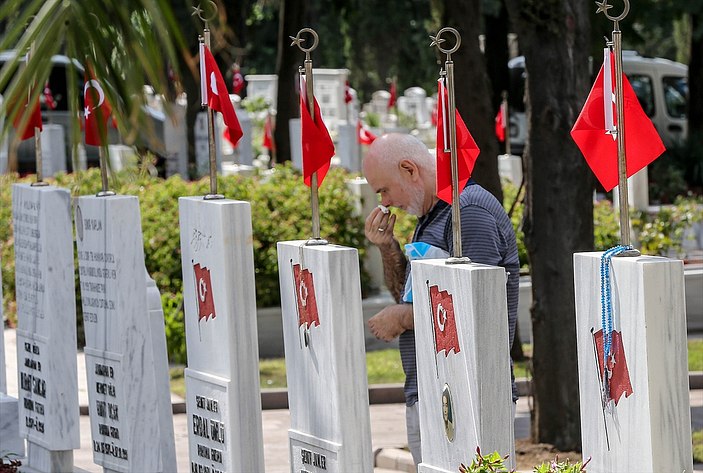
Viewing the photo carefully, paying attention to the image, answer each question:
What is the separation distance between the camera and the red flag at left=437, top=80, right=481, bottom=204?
4957 millimetres

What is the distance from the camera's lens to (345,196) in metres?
14.2

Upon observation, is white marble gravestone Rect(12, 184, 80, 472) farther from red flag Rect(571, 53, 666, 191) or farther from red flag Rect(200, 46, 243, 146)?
red flag Rect(571, 53, 666, 191)

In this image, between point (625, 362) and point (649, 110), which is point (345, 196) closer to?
point (625, 362)

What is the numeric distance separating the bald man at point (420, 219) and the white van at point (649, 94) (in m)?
20.7

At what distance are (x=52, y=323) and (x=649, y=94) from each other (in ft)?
68.5

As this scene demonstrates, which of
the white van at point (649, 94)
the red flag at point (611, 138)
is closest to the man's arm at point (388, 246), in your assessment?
the red flag at point (611, 138)

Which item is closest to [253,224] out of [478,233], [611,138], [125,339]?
[125,339]

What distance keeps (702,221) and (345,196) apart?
3.75m

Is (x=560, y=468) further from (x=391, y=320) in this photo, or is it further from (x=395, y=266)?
(x=395, y=266)

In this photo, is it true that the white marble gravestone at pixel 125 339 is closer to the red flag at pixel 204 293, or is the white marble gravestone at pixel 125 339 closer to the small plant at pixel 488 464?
Answer: the red flag at pixel 204 293

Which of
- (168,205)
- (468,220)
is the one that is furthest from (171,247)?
(468,220)

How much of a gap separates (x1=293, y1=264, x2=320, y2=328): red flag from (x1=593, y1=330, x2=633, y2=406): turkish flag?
4.74ft

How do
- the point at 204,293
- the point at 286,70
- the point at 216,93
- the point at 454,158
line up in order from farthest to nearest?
the point at 286,70, the point at 216,93, the point at 204,293, the point at 454,158

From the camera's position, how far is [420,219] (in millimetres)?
5574
